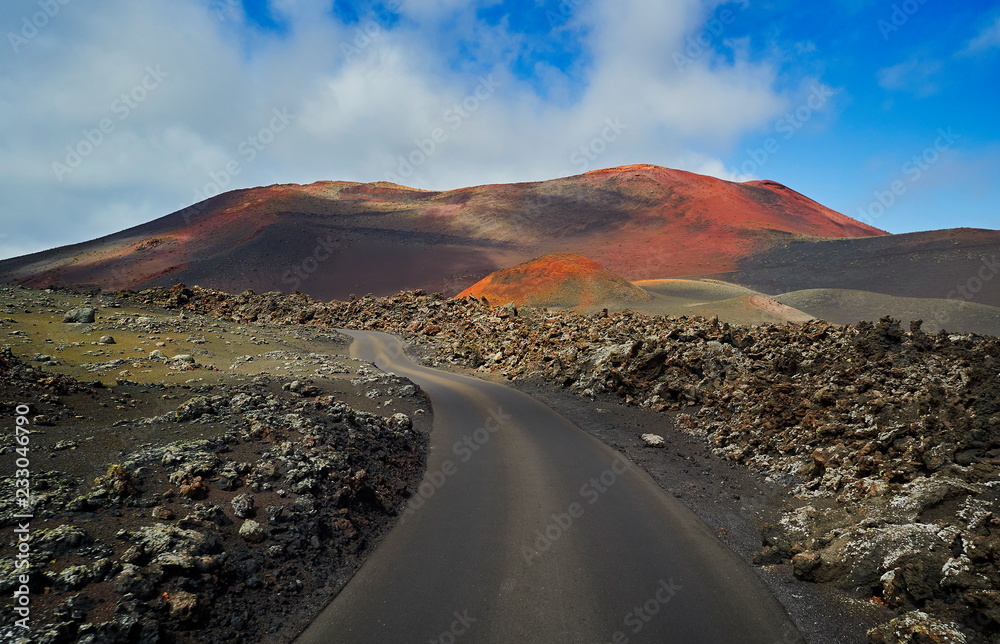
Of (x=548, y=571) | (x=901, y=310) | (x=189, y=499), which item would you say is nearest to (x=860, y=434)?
(x=548, y=571)

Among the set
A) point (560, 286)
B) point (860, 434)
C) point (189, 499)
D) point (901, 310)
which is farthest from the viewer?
point (560, 286)

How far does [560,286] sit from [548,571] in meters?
56.9

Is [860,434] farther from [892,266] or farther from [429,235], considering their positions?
[429,235]

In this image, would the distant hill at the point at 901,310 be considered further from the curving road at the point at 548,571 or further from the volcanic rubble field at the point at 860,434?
the curving road at the point at 548,571

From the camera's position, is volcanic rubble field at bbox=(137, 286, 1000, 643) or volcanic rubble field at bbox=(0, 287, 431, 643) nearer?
volcanic rubble field at bbox=(0, 287, 431, 643)

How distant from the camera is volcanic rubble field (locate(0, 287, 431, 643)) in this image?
17.1 feet

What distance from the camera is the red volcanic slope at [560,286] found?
60594 mm

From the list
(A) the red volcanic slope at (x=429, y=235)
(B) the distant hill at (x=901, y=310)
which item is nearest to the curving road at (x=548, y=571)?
(B) the distant hill at (x=901, y=310)

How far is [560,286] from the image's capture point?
63.1 metres

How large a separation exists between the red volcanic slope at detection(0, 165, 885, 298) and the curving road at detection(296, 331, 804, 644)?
7797cm

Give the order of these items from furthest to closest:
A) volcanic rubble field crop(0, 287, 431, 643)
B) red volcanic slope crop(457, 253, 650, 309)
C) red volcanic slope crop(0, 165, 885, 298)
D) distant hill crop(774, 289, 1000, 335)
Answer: red volcanic slope crop(0, 165, 885, 298) → red volcanic slope crop(457, 253, 650, 309) → distant hill crop(774, 289, 1000, 335) → volcanic rubble field crop(0, 287, 431, 643)

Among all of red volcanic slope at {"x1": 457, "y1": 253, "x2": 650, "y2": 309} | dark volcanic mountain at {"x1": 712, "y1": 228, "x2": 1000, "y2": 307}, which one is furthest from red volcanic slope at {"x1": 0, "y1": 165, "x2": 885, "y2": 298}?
red volcanic slope at {"x1": 457, "y1": 253, "x2": 650, "y2": 309}

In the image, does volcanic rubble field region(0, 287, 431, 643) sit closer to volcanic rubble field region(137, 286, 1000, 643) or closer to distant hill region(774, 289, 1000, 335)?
volcanic rubble field region(137, 286, 1000, 643)

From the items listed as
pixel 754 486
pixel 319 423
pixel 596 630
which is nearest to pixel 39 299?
pixel 319 423
